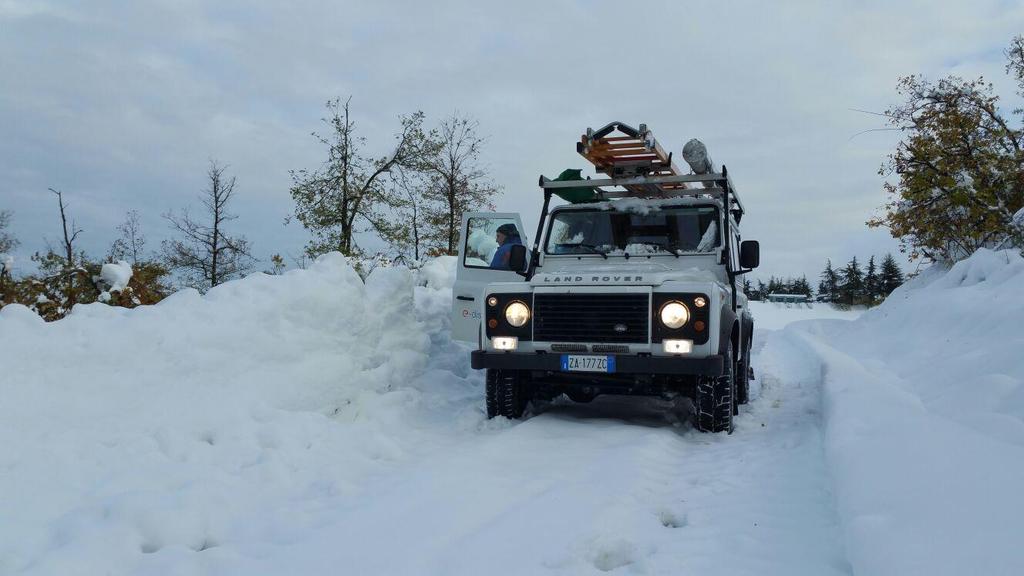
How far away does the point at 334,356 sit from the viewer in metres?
6.62

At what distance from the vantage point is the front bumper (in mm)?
5113

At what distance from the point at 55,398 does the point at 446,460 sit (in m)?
2.65

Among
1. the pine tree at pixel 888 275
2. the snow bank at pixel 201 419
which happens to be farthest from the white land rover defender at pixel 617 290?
the pine tree at pixel 888 275

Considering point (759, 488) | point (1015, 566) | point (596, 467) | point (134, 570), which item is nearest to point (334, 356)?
point (596, 467)

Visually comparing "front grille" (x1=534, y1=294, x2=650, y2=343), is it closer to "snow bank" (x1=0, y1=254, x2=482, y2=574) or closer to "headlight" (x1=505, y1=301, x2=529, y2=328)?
"headlight" (x1=505, y1=301, x2=529, y2=328)

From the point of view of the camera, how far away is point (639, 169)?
6957 millimetres

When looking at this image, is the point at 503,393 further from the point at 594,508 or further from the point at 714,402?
the point at 594,508

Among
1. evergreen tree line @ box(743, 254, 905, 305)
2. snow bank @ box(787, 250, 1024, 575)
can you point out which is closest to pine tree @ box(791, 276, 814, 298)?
evergreen tree line @ box(743, 254, 905, 305)

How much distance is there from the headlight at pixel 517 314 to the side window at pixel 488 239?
1.80m

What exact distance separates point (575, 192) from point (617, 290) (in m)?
2.01

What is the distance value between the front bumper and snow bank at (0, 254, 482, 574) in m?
0.77

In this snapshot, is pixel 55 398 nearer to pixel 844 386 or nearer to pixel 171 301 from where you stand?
pixel 171 301

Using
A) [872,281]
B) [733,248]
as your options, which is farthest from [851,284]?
[733,248]

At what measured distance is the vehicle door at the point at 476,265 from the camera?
734cm
